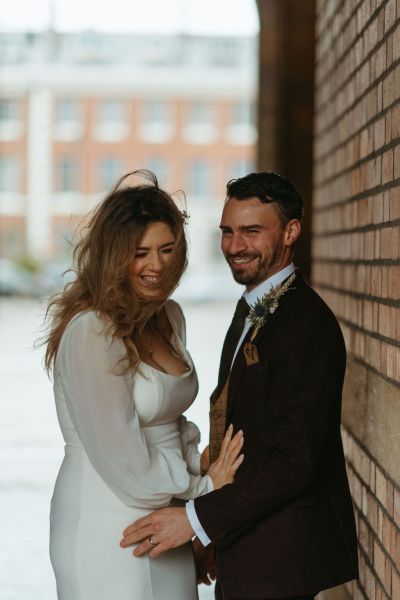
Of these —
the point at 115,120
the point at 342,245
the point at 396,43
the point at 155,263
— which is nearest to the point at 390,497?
the point at 155,263

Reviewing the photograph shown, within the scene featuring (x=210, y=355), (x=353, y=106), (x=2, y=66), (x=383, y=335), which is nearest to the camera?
Answer: (x=383, y=335)

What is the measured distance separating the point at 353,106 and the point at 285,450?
1614 mm

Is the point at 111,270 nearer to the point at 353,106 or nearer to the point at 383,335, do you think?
the point at 383,335

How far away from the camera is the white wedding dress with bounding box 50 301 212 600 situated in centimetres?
256

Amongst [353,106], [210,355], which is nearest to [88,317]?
[353,106]

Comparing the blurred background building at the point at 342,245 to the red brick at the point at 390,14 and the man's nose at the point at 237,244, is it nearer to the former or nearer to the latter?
the red brick at the point at 390,14

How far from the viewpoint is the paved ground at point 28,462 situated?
225 inches

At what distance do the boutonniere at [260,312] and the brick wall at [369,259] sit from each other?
0.32 meters

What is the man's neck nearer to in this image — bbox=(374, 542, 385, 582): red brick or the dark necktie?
the dark necktie

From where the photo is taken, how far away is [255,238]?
100 inches

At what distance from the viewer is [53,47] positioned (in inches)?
2045

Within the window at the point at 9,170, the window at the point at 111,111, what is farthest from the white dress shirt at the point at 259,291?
the window at the point at 9,170

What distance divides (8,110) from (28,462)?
44604 mm

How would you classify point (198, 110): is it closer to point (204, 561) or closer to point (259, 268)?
point (204, 561)
